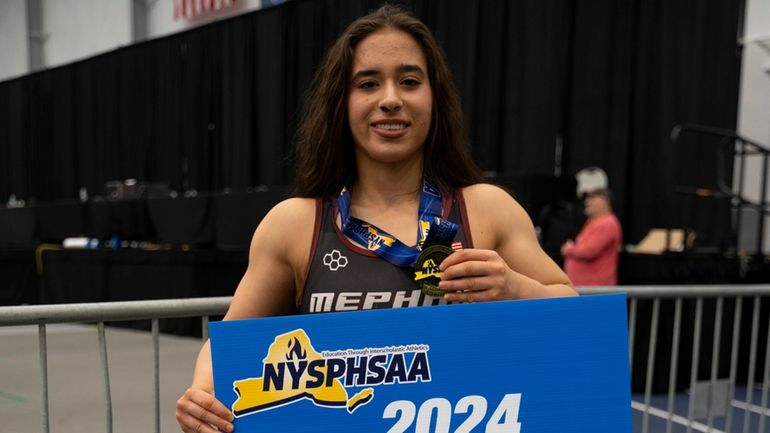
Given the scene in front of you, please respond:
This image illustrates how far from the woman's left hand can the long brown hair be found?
212 millimetres

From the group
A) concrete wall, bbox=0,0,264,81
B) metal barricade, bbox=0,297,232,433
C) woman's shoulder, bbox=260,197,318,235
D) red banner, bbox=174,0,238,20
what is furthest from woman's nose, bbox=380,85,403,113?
red banner, bbox=174,0,238,20

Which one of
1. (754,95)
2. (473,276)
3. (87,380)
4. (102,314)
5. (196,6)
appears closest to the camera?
(473,276)

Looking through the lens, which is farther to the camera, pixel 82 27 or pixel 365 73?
pixel 82 27

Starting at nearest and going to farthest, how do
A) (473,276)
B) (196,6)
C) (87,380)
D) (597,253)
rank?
(473,276)
(597,253)
(87,380)
(196,6)

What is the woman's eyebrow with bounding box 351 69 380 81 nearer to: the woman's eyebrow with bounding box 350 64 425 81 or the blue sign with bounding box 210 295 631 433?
the woman's eyebrow with bounding box 350 64 425 81

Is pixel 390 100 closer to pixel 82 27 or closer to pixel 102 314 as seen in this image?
pixel 102 314

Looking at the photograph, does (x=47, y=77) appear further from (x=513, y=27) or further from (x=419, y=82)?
(x=419, y=82)

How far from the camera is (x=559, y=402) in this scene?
890 mm

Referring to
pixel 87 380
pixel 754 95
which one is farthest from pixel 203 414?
pixel 754 95

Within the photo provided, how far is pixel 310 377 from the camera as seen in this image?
87cm

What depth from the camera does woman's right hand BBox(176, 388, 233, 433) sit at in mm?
849

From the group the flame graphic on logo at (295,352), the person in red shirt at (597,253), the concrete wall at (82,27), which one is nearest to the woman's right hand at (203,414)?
the flame graphic on logo at (295,352)

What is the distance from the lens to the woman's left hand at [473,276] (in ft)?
2.72

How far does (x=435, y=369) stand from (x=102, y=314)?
89 centimetres
